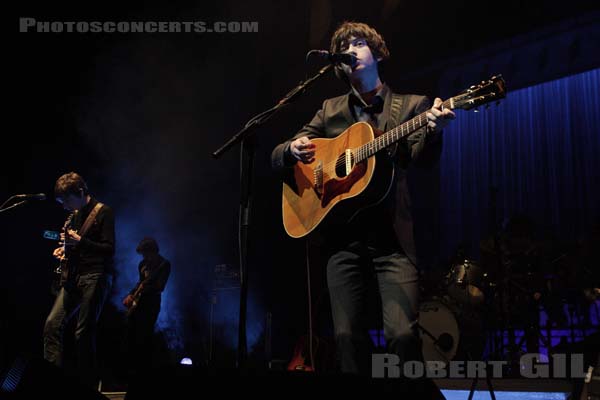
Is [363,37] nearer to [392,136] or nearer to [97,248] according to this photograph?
[392,136]

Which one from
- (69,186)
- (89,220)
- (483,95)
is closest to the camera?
(483,95)

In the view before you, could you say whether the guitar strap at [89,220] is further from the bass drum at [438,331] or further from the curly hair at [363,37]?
the bass drum at [438,331]

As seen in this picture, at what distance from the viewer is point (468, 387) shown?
14.3 ft

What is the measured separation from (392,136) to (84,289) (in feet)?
12.7

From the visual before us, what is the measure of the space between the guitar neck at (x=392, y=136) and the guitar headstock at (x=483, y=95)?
0.18 feet

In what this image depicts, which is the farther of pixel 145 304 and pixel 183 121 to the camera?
pixel 183 121

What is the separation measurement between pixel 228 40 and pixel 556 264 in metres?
6.17

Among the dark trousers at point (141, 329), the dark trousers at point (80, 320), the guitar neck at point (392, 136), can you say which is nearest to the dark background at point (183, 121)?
the dark trousers at point (141, 329)

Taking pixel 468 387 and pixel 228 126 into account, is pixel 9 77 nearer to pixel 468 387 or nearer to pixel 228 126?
pixel 228 126

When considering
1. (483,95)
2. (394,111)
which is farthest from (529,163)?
(483,95)

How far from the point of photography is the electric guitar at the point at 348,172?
2.76 m

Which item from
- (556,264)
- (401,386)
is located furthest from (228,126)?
(401,386)

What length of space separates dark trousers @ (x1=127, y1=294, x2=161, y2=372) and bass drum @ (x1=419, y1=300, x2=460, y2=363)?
3942 mm

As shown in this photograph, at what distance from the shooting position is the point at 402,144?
289 cm
